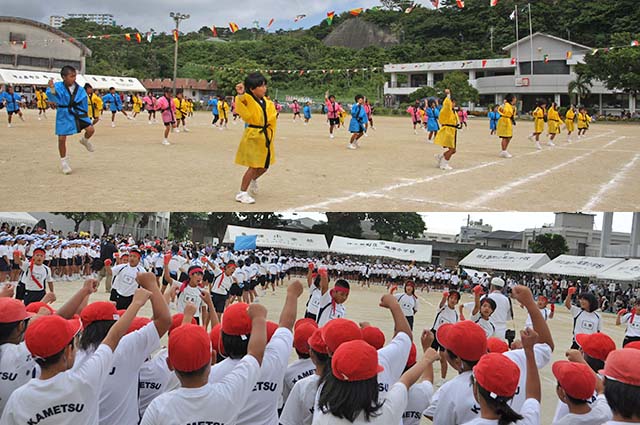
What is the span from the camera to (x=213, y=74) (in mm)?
59969

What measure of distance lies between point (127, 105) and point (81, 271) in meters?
32.4

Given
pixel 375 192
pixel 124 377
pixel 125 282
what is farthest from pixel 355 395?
pixel 125 282

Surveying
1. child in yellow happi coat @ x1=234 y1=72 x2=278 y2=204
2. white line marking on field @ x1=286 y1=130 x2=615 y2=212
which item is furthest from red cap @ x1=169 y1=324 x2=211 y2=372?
child in yellow happi coat @ x1=234 y1=72 x2=278 y2=204

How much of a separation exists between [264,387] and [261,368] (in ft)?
0.35

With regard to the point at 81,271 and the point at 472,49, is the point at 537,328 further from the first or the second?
the point at 472,49

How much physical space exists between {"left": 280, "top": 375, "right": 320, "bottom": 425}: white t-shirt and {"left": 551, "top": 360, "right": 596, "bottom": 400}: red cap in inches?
51.7

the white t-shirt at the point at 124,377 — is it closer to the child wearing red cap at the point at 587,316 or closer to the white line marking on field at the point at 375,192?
the white line marking on field at the point at 375,192

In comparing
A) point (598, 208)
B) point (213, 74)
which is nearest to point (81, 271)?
point (598, 208)

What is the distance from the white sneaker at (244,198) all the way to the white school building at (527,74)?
196ft

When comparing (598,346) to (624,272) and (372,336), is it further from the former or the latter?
(624,272)

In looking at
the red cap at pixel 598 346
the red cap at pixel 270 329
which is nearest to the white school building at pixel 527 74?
the red cap at pixel 598 346

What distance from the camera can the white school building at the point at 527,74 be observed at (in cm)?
6341

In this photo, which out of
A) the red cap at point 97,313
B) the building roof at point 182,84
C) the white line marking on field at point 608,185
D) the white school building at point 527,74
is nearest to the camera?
the red cap at point 97,313

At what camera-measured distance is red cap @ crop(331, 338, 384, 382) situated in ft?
8.55
